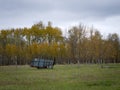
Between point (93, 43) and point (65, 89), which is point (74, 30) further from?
point (65, 89)

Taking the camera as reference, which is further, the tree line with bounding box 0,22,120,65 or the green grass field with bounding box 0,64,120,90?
the tree line with bounding box 0,22,120,65

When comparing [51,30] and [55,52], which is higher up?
[51,30]

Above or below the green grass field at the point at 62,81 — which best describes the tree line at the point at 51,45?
above

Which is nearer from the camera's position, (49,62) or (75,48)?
(49,62)

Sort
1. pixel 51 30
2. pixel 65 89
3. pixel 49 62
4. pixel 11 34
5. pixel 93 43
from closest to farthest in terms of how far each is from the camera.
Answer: pixel 65 89, pixel 49 62, pixel 93 43, pixel 51 30, pixel 11 34

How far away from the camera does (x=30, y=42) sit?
114125mm

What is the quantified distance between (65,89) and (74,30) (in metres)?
84.8

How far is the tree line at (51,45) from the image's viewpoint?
102500mm

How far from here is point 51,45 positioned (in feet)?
348

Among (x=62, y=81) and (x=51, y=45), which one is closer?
(x=62, y=81)

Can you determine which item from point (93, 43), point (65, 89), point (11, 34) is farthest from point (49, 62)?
point (11, 34)

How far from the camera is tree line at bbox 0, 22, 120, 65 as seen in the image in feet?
336

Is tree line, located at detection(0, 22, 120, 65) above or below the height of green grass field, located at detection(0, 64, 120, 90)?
above

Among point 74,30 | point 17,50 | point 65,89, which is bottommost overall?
point 65,89
